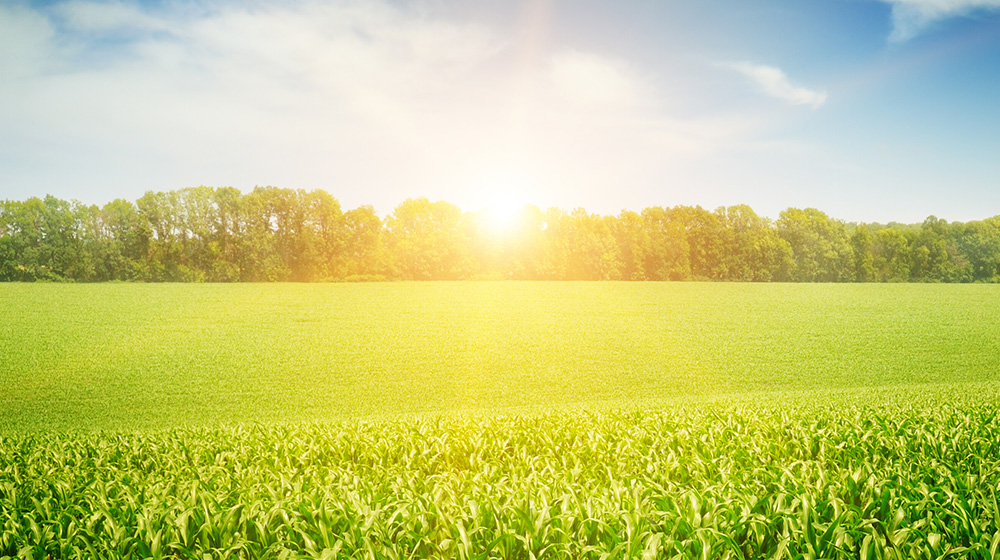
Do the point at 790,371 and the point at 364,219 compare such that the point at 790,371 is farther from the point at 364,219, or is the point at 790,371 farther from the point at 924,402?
the point at 364,219

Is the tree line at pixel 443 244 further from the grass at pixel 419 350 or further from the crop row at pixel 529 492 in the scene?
the crop row at pixel 529 492

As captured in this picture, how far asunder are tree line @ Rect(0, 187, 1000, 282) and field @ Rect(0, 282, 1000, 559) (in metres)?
5.31

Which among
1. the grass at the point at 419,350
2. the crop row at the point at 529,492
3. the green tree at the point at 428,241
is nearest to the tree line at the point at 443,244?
the green tree at the point at 428,241

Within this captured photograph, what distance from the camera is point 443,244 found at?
45469 mm

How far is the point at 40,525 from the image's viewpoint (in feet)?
10.1

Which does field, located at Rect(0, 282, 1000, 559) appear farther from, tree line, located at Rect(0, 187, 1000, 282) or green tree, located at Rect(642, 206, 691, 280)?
green tree, located at Rect(642, 206, 691, 280)

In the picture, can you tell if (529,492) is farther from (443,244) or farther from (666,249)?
(666,249)

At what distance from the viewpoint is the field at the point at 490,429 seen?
2773mm

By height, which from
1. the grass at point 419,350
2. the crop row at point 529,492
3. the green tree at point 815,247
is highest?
the green tree at point 815,247

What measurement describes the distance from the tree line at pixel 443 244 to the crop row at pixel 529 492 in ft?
115

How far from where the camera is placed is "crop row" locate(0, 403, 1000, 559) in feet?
8.70

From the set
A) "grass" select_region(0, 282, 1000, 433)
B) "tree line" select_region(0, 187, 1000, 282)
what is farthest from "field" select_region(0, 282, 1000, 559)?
"tree line" select_region(0, 187, 1000, 282)

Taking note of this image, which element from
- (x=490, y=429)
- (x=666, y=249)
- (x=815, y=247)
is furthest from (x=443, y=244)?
(x=490, y=429)

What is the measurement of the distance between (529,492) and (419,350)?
16.7 metres
